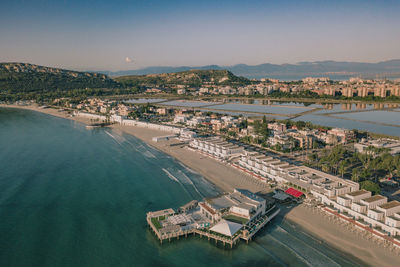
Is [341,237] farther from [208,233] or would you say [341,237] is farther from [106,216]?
[106,216]

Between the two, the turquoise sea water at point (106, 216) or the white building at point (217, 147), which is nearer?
the turquoise sea water at point (106, 216)

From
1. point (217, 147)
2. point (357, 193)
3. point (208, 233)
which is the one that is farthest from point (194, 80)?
point (208, 233)

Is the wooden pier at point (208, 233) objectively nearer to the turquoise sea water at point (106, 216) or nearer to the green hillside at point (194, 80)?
the turquoise sea water at point (106, 216)

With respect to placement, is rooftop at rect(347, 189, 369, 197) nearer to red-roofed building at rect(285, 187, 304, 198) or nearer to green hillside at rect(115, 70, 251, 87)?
red-roofed building at rect(285, 187, 304, 198)

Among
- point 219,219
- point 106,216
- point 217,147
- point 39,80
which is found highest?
point 39,80

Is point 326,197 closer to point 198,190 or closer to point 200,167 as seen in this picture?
point 198,190

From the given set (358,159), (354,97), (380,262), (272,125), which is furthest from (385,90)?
Answer: (380,262)

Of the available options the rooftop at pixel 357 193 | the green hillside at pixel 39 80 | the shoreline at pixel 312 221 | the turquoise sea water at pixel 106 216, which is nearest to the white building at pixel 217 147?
the shoreline at pixel 312 221

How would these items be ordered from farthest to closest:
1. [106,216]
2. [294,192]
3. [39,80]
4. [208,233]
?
[39,80] < [294,192] < [106,216] < [208,233]
